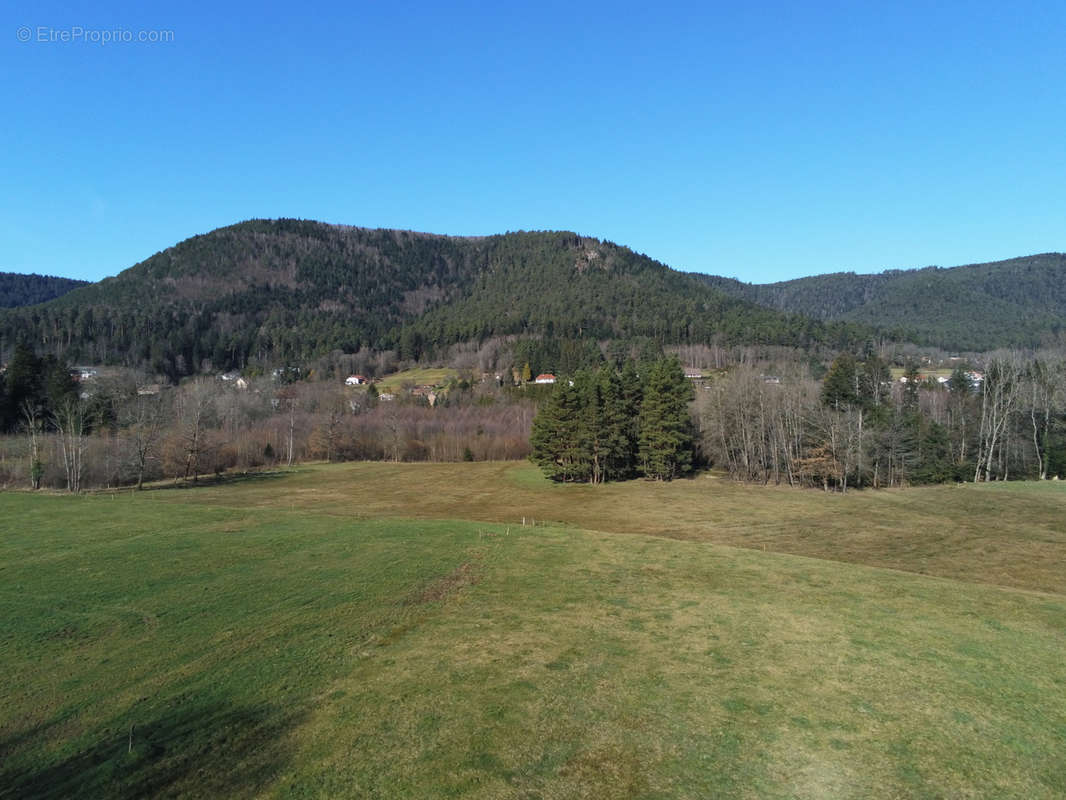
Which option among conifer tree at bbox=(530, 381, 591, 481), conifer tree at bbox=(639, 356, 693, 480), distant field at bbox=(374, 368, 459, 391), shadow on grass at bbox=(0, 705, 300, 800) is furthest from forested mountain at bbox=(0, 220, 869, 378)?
shadow on grass at bbox=(0, 705, 300, 800)

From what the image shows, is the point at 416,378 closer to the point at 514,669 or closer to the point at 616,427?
the point at 616,427

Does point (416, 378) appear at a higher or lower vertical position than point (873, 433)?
higher

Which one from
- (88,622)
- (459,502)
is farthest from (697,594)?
(459,502)

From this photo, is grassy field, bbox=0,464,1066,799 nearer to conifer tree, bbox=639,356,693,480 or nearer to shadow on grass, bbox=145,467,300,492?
conifer tree, bbox=639,356,693,480

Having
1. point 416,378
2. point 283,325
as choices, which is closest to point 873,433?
point 416,378

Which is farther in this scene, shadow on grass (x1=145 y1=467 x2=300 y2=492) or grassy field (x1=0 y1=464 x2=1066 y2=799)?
shadow on grass (x1=145 y1=467 x2=300 y2=492)

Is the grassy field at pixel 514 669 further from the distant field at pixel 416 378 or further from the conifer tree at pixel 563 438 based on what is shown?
the distant field at pixel 416 378

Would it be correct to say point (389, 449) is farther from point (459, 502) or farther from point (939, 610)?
point (939, 610)
